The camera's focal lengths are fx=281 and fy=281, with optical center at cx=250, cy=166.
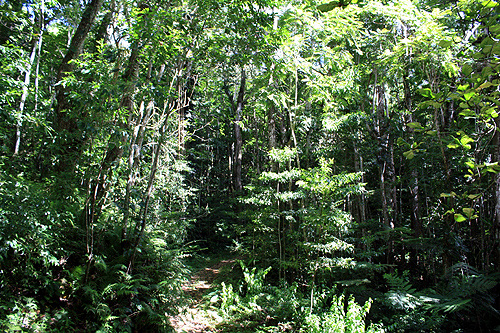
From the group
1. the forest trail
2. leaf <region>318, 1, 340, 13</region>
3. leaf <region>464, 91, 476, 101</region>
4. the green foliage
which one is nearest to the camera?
leaf <region>464, 91, 476, 101</region>

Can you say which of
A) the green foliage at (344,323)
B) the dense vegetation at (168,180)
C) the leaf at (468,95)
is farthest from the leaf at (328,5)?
the leaf at (468,95)

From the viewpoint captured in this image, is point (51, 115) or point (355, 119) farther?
point (355, 119)

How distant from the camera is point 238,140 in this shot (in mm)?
11734

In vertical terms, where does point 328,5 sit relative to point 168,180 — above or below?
above

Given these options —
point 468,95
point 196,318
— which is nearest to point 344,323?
point 196,318

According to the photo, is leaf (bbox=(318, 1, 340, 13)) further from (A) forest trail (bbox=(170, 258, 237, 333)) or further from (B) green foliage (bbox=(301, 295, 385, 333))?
(A) forest trail (bbox=(170, 258, 237, 333))

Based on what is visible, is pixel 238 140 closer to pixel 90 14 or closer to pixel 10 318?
pixel 90 14

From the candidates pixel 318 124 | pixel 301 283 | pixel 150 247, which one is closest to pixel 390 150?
pixel 318 124

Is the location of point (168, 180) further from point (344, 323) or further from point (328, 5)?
point (328, 5)

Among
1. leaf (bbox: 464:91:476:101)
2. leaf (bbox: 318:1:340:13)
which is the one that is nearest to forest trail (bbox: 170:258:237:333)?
leaf (bbox: 464:91:476:101)

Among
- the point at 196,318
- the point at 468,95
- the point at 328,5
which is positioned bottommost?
the point at 196,318

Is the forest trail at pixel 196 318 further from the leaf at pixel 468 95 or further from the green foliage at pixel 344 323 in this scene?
the leaf at pixel 468 95

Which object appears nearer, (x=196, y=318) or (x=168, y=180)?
(x=196, y=318)

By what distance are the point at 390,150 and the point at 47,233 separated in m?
7.00
